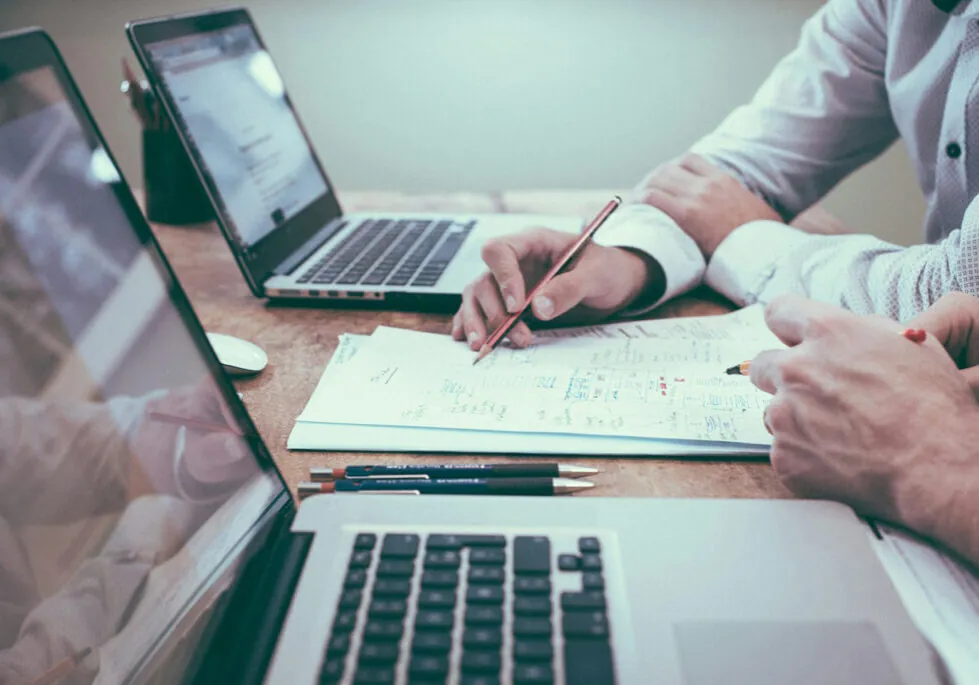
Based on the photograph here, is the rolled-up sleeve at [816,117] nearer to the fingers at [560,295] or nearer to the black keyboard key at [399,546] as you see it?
the fingers at [560,295]

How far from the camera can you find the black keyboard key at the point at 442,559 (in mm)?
364

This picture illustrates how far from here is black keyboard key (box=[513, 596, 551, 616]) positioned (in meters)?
0.34

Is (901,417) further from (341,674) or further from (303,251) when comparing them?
(303,251)

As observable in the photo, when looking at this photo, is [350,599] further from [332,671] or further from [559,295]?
[559,295]

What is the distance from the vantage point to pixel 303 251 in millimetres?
877

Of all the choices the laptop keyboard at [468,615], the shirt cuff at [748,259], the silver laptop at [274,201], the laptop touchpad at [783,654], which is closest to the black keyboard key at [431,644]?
the laptop keyboard at [468,615]

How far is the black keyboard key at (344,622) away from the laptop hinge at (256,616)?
0.03 m

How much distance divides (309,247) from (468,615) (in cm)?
64

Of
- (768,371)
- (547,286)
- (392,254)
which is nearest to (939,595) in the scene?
(768,371)

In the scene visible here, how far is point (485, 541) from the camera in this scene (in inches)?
14.9

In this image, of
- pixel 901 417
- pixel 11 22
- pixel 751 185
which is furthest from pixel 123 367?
pixel 11 22

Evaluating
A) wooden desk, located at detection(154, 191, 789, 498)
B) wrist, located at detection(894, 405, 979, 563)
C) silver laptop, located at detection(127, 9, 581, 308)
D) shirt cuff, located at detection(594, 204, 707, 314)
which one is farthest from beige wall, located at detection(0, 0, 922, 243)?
wrist, located at detection(894, 405, 979, 563)

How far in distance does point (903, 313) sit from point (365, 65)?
1.41 meters

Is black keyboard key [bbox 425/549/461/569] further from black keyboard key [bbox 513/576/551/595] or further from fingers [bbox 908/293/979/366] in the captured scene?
fingers [bbox 908/293/979/366]
